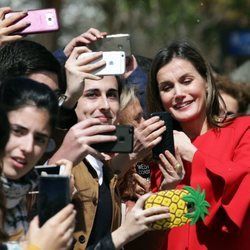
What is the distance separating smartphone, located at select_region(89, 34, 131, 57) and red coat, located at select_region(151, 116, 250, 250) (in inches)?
21.7

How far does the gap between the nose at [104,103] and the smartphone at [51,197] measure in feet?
4.45

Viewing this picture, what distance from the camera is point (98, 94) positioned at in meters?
5.22

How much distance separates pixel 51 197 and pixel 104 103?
1.41 meters

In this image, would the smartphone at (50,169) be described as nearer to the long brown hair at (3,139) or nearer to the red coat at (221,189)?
the long brown hair at (3,139)

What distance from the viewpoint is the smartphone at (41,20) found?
511 centimetres

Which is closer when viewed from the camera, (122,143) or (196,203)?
(122,143)

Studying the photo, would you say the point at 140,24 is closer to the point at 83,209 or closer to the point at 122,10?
the point at 122,10

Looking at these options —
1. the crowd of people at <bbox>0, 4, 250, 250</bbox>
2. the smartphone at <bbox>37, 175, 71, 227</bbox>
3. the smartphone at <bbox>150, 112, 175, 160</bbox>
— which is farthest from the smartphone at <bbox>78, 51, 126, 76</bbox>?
the smartphone at <bbox>37, 175, 71, 227</bbox>

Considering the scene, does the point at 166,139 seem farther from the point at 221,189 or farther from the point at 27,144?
the point at 27,144

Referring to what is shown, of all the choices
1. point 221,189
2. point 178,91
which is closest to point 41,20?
point 178,91

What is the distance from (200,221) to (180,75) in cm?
74

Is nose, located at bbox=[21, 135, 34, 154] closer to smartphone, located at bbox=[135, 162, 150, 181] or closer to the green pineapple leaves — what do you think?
the green pineapple leaves

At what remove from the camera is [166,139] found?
486 cm

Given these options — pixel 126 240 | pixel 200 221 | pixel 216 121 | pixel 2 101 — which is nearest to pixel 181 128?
pixel 216 121
